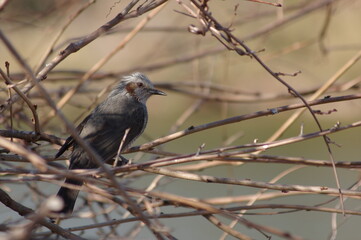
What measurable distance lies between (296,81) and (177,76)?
297cm

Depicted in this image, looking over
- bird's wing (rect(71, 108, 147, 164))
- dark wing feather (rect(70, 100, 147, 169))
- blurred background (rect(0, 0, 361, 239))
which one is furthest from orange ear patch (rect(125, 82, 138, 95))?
blurred background (rect(0, 0, 361, 239))

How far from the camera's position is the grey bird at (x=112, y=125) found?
3992mm

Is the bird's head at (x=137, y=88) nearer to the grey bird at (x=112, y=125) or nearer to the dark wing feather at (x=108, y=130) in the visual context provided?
the grey bird at (x=112, y=125)

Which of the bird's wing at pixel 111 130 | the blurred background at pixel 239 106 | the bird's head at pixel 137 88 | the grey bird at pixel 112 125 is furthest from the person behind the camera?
the blurred background at pixel 239 106

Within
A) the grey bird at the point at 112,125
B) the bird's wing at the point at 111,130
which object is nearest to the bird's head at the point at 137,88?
the grey bird at the point at 112,125

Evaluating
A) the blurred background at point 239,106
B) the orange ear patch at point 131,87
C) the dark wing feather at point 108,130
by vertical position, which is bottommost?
the dark wing feather at point 108,130

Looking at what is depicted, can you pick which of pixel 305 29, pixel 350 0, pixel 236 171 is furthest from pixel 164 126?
pixel 350 0

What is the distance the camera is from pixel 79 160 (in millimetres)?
4004

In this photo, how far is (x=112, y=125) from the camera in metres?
4.65

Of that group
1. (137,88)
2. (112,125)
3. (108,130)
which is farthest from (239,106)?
(108,130)

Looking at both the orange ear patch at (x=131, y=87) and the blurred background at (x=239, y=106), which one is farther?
the blurred background at (x=239, y=106)

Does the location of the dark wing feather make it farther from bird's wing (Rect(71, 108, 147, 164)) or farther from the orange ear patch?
the orange ear patch

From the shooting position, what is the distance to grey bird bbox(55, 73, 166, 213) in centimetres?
399

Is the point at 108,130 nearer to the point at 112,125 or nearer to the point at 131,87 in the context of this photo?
the point at 112,125
